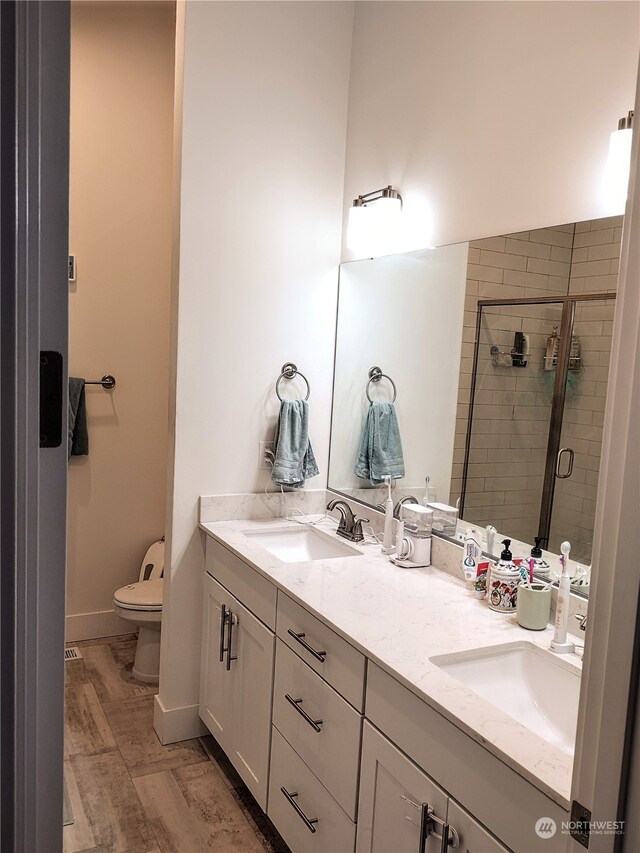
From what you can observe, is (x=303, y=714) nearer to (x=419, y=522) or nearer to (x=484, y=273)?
(x=419, y=522)

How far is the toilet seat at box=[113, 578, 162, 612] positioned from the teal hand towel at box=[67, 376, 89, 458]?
0.64m

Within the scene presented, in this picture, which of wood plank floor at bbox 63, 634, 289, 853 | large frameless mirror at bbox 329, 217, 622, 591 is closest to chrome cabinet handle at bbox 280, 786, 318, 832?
wood plank floor at bbox 63, 634, 289, 853

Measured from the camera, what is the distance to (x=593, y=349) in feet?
5.41

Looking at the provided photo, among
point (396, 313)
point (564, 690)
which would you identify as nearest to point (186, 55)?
point (396, 313)

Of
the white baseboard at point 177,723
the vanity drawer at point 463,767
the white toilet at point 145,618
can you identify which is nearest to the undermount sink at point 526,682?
the vanity drawer at point 463,767

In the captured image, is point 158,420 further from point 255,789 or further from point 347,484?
point 255,789

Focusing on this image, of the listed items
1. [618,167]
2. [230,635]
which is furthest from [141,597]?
[618,167]

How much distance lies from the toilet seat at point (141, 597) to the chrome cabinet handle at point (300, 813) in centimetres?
115

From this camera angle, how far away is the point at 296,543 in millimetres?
2523

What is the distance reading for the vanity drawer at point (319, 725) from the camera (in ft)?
5.17

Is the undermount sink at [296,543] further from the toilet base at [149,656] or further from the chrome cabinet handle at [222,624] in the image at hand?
the toilet base at [149,656]

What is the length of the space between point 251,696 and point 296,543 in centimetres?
58

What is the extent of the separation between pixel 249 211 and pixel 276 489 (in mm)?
1002

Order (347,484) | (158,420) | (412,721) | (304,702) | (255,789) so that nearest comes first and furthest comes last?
(412,721) → (304,702) → (255,789) → (347,484) → (158,420)
